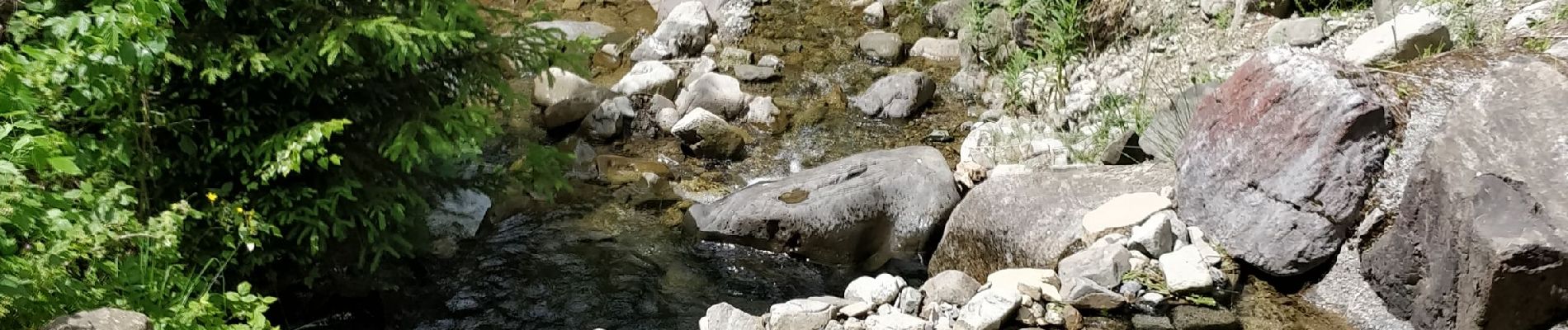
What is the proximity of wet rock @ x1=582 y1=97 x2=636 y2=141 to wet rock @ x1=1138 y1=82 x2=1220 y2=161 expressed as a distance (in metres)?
4.19

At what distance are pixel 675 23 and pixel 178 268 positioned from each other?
22.6 feet

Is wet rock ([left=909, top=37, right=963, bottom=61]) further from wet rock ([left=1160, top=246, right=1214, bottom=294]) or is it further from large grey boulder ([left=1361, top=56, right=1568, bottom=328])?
large grey boulder ([left=1361, top=56, right=1568, bottom=328])

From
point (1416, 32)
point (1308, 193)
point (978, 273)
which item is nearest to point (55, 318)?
point (978, 273)

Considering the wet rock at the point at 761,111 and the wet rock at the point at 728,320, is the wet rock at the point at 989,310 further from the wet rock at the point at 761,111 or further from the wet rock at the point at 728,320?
the wet rock at the point at 761,111

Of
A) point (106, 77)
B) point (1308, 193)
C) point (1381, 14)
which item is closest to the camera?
Answer: point (106, 77)

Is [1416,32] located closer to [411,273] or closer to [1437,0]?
[1437,0]

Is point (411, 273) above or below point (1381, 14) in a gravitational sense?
below

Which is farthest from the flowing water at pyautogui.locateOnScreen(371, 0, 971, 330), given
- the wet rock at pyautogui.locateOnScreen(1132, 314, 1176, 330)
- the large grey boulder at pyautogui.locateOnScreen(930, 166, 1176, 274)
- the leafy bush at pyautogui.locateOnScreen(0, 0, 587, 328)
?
the wet rock at pyautogui.locateOnScreen(1132, 314, 1176, 330)

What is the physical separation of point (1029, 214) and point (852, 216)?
1250mm

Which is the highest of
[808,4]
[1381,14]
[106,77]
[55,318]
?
[106,77]

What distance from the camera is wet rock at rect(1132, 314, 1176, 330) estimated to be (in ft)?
15.3

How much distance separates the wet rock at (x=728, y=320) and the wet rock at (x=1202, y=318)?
6.28ft

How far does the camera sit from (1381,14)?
6293 millimetres

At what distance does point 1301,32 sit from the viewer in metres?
6.68
